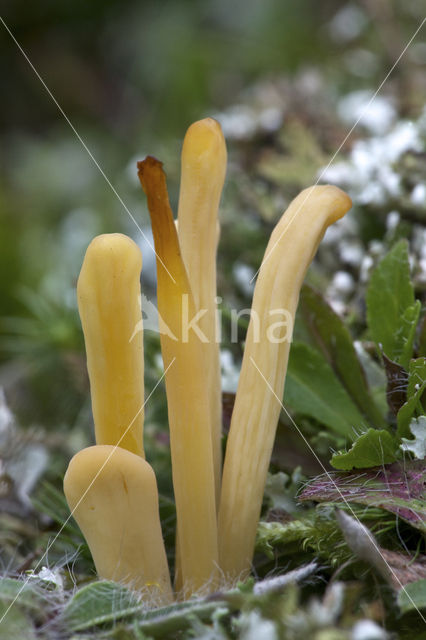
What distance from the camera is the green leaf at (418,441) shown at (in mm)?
352

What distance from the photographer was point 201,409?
1.13 ft

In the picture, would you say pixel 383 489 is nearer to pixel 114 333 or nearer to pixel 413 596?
pixel 413 596

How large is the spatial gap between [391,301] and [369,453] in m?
0.11

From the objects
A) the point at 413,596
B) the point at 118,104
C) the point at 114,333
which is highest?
the point at 118,104

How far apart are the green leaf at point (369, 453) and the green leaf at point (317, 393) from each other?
5cm

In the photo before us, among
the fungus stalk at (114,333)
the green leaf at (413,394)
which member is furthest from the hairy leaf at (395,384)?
the fungus stalk at (114,333)

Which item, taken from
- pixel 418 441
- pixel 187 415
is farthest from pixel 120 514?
pixel 418 441

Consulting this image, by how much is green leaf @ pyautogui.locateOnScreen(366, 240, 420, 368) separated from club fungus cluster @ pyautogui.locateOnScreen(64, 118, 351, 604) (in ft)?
0.32

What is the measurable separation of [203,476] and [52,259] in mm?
742

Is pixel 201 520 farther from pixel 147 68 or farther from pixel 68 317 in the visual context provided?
pixel 147 68

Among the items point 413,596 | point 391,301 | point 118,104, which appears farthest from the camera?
point 118,104

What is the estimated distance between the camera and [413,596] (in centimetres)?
30

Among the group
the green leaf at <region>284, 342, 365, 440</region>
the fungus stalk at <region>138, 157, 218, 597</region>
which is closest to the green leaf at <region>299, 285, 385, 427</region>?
the green leaf at <region>284, 342, 365, 440</region>

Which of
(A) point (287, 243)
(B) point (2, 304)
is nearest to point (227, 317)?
(A) point (287, 243)
